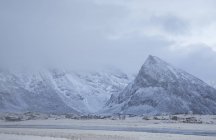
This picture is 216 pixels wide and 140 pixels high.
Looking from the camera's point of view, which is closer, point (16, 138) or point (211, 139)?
point (211, 139)

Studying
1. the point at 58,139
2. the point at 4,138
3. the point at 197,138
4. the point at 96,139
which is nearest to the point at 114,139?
the point at 96,139

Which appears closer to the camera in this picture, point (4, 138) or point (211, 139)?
point (211, 139)

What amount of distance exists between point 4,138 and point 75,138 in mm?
19076

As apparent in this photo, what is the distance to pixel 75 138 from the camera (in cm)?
10794

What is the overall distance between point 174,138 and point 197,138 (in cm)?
604

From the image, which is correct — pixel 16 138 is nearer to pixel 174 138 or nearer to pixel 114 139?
pixel 114 139

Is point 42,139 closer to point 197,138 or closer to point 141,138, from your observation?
point 141,138

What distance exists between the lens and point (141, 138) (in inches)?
4306

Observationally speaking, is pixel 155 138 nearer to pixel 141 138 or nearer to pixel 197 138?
pixel 141 138

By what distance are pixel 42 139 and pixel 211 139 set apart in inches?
1624

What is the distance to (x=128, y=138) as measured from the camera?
109m

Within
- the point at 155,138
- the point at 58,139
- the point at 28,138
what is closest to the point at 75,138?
the point at 58,139

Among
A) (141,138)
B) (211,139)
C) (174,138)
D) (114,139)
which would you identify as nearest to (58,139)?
(114,139)

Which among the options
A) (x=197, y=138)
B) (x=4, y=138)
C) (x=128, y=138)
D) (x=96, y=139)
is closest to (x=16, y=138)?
(x=4, y=138)
